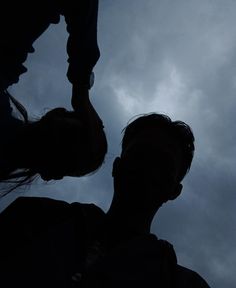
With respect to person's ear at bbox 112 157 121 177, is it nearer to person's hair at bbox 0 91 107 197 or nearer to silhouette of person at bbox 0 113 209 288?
silhouette of person at bbox 0 113 209 288

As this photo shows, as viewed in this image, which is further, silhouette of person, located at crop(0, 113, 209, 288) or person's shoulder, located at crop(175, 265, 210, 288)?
person's shoulder, located at crop(175, 265, 210, 288)

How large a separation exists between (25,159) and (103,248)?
868 mm

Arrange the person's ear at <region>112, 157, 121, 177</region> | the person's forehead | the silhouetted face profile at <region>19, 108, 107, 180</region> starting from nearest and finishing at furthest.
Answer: the silhouetted face profile at <region>19, 108, 107, 180</region>
the person's ear at <region>112, 157, 121, 177</region>
the person's forehead

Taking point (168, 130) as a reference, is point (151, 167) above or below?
below

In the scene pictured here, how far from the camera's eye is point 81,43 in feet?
7.74

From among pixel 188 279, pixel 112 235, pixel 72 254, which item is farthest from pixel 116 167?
pixel 188 279

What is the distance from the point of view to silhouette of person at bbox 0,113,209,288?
2.37 metres

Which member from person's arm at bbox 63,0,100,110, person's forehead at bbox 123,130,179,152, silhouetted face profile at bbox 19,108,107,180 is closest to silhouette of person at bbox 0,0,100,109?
person's arm at bbox 63,0,100,110

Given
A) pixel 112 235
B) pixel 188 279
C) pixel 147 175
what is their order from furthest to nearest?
pixel 147 175, pixel 112 235, pixel 188 279

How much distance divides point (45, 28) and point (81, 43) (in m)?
0.34

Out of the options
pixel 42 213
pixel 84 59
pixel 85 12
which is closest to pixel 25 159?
pixel 42 213

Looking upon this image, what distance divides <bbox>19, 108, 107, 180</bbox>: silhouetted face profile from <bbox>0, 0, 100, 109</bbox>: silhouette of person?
0.20 m

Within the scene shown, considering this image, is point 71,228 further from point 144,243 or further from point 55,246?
point 144,243

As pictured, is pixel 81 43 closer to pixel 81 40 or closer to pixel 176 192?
pixel 81 40
